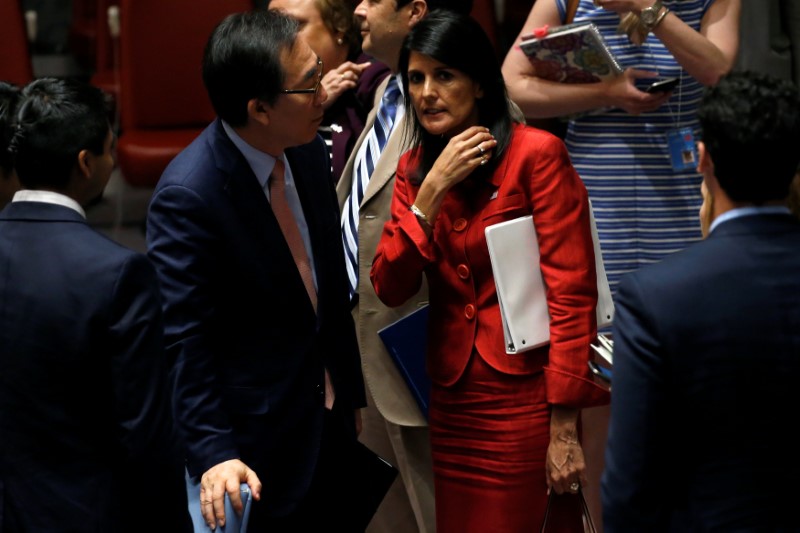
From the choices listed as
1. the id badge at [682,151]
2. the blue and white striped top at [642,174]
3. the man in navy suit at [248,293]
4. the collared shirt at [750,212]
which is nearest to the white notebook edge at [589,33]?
the blue and white striped top at [642,174]

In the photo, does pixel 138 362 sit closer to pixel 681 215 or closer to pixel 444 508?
pixel 444 508

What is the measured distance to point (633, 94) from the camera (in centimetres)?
316

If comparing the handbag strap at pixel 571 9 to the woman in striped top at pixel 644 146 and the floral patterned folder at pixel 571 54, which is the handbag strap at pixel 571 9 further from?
the floral patterned folder at pixel 571 54

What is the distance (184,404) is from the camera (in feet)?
8.09

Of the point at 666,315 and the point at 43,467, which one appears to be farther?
the point at 43,467

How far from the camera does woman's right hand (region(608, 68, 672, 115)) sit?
3156 mm

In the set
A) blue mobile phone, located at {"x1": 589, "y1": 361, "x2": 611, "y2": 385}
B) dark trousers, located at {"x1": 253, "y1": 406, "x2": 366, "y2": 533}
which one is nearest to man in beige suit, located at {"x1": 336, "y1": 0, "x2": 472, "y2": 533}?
dark trousers, located at {"x1": 253, "y1": 406, "x2": 366, "y2": 533}

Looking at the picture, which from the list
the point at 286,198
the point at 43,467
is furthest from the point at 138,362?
the point at 286,198

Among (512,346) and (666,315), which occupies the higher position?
(666,315)

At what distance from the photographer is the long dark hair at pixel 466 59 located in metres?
2.67

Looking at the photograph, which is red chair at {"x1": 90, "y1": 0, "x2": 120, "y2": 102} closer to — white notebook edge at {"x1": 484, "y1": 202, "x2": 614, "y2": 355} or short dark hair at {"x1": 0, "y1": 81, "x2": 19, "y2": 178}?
short dark hair at {"x1": 0, "y1": 81, "x2": 19, "y2": 178}

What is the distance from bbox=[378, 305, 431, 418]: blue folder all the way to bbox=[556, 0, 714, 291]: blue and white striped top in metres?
0.60

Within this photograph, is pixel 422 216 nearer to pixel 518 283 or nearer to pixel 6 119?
pixel 518 283

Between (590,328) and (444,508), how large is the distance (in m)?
0.55
